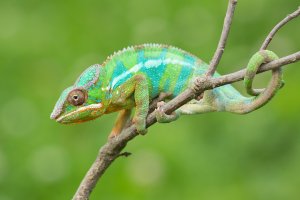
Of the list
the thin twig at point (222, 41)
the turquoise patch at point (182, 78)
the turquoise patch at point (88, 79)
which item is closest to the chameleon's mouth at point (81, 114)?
the turquoise patch at point (88, 79)

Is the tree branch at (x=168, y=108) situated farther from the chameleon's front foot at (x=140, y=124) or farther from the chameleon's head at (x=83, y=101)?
the chameleon's head at (x=83, y=101)

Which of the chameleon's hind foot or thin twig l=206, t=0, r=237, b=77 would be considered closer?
thin twig l=206, t=0, r=237, b=77

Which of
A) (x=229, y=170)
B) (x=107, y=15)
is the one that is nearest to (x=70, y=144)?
(x=229, y=170)

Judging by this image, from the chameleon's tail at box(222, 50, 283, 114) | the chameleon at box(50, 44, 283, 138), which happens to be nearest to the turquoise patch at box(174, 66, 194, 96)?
the chameleon at box(50, 44, 283, 138)

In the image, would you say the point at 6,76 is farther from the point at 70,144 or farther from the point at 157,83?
the point at 157,83

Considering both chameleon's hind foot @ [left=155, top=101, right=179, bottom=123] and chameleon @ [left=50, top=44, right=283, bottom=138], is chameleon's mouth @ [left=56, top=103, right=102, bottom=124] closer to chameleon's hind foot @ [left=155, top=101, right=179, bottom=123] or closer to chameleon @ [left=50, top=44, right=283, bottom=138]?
chameleon @ [left=50, top=44, right=283, bottom=138]

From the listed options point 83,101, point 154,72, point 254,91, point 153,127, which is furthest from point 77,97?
point 153,127

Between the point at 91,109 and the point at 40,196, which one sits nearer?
the point at 91,109
